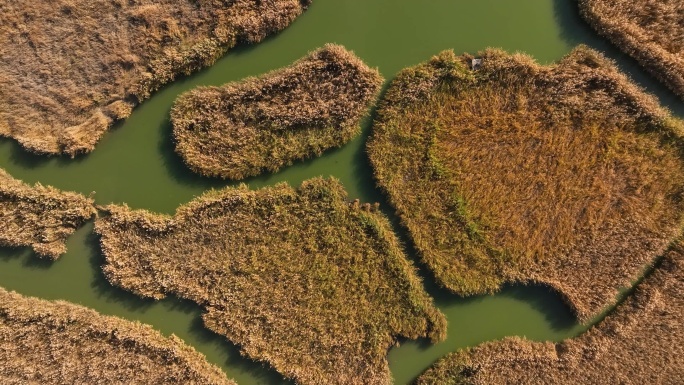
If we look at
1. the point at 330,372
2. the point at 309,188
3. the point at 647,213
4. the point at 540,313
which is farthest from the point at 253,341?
the point at 647,213

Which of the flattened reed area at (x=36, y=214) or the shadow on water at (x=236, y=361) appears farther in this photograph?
the shadow on water at (x=236, y=361)

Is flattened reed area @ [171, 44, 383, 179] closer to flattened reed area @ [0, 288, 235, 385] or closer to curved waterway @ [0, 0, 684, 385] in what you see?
curved waterway @ [0, 0, 684, 385]

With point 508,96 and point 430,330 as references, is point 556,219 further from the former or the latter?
point 430,330

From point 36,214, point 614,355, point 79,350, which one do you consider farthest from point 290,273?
point 614,355

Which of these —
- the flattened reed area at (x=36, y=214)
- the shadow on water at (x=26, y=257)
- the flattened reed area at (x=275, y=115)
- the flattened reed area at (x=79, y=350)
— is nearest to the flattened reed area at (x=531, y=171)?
the flattened reed area at (x=275, y=115)

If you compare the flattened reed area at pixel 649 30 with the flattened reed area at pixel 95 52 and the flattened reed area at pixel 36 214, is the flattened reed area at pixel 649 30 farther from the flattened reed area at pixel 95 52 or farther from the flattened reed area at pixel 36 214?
the flattened reed area at pixel 36 214

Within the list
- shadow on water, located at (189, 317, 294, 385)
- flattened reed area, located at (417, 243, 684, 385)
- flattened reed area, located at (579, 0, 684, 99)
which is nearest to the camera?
flattened reed area, located at (579, 0, 684, 99)

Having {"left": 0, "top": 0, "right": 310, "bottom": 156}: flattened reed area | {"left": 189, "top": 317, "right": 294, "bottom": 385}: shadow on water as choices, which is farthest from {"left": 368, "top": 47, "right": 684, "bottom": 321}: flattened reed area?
{"left": 189, "top": 317, "right": 294, "bottom": 385}: shadow on water
